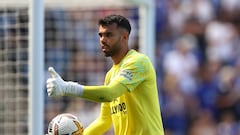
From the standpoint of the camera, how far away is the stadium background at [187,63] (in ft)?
36.0

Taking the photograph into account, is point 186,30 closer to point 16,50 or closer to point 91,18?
point 91,18

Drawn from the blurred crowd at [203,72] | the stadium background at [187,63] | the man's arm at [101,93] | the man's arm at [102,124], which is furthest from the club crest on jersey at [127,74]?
the blurred crowd at [203,72]

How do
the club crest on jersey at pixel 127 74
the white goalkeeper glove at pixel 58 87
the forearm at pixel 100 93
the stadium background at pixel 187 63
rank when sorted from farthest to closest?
1. the stadium background at pixel 187 63
2. the club crest on jersey at pixel 127 74
3. the forearm at pixel 100 93
4. the white goalkeeper glove at pixel 58 87

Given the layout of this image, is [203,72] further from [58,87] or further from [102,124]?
[58,87]

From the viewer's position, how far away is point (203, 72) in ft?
40.2

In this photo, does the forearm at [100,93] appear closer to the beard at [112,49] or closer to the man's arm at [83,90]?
the man's arm at [83,90]

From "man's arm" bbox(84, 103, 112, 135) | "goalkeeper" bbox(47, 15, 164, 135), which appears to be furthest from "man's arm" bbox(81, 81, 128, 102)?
"man's arm" bbox(84, 103, 112, 135)

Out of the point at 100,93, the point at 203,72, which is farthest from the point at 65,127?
the point at 203,72

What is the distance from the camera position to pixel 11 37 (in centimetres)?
950

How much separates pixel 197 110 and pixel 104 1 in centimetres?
279

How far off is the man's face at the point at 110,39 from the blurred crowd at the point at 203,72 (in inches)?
250

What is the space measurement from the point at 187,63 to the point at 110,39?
259 inches

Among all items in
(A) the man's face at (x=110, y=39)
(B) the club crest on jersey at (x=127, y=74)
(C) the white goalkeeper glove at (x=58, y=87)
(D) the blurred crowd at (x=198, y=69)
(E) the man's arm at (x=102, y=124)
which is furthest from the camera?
(D) the blurred crowd at (x=198, y=69)

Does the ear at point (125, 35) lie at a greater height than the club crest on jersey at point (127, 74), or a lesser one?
greater
